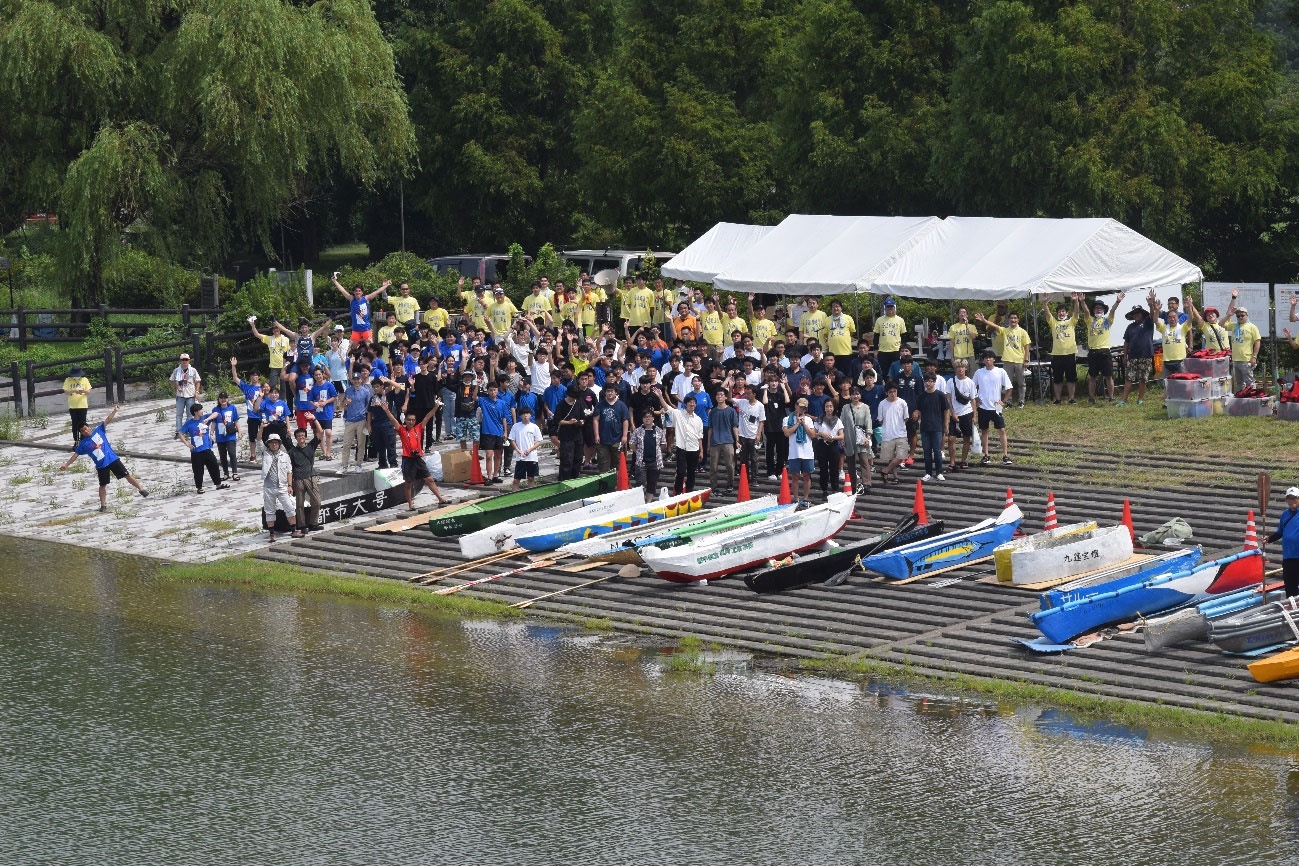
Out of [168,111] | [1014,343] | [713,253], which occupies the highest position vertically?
[168,111]

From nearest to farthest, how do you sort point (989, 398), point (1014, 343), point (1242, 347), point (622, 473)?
point (622, 473)
point (989, 398)
point (1242, 347)
point (1014, 343)

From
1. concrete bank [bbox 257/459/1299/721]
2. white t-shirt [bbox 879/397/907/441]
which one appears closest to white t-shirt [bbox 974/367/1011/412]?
concrete bank [bbox 257/459/1299/721]

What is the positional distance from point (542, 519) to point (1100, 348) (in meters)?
10.9

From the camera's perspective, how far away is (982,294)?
3094 centimetres

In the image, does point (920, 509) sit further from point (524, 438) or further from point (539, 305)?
point (539, 305)

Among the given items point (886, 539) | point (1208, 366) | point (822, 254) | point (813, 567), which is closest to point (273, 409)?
point (813, 567)

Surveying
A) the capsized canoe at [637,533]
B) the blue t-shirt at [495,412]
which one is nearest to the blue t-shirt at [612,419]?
the blue t-shirt at [495,412]

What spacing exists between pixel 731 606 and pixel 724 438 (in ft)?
13.8

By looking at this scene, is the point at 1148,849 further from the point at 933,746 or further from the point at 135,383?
the point at 135,383

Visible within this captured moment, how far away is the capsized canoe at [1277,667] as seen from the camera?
61.4 ft

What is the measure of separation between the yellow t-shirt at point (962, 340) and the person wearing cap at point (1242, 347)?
417 cm

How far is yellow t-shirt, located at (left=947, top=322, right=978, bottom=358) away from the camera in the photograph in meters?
30.6

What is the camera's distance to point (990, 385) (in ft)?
88.9

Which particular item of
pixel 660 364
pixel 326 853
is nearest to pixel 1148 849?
pixel 326 853
